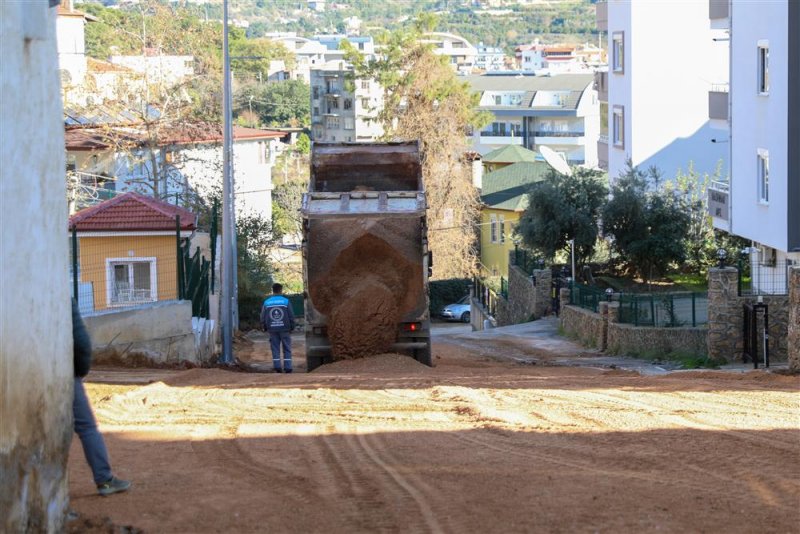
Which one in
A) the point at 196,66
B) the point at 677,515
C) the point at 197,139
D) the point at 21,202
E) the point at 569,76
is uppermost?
the point at 569,76

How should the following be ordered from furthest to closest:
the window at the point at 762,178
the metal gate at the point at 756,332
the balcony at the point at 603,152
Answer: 1. the balcony at the point at 603,152
2. the window at the point at 762,178
3. the metal gate at the point at 756,332

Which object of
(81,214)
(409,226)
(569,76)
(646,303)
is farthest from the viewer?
(569,76)

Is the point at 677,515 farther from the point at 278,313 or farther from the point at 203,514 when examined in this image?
the point at 278,313

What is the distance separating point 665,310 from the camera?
26016 millimetres

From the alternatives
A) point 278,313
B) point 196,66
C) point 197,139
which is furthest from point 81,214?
point 196,66

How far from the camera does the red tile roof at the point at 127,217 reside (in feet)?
74.9

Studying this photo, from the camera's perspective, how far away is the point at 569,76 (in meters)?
102

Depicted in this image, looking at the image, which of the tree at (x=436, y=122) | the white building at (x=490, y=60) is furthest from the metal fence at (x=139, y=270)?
the white building at (x=490, y=60)

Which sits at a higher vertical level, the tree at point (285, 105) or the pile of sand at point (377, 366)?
the tree at point (285, 105)

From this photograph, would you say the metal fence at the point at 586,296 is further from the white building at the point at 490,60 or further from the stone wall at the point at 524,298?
the white building at the point at 490,60

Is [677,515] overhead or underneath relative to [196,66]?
underneath

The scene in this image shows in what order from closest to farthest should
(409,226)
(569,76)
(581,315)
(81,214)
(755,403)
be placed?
(755,403)
(409,226)
(81,214)
(581,315)
(569,76)

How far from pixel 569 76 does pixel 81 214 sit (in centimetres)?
8238

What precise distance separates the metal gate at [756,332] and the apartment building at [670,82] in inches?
886
